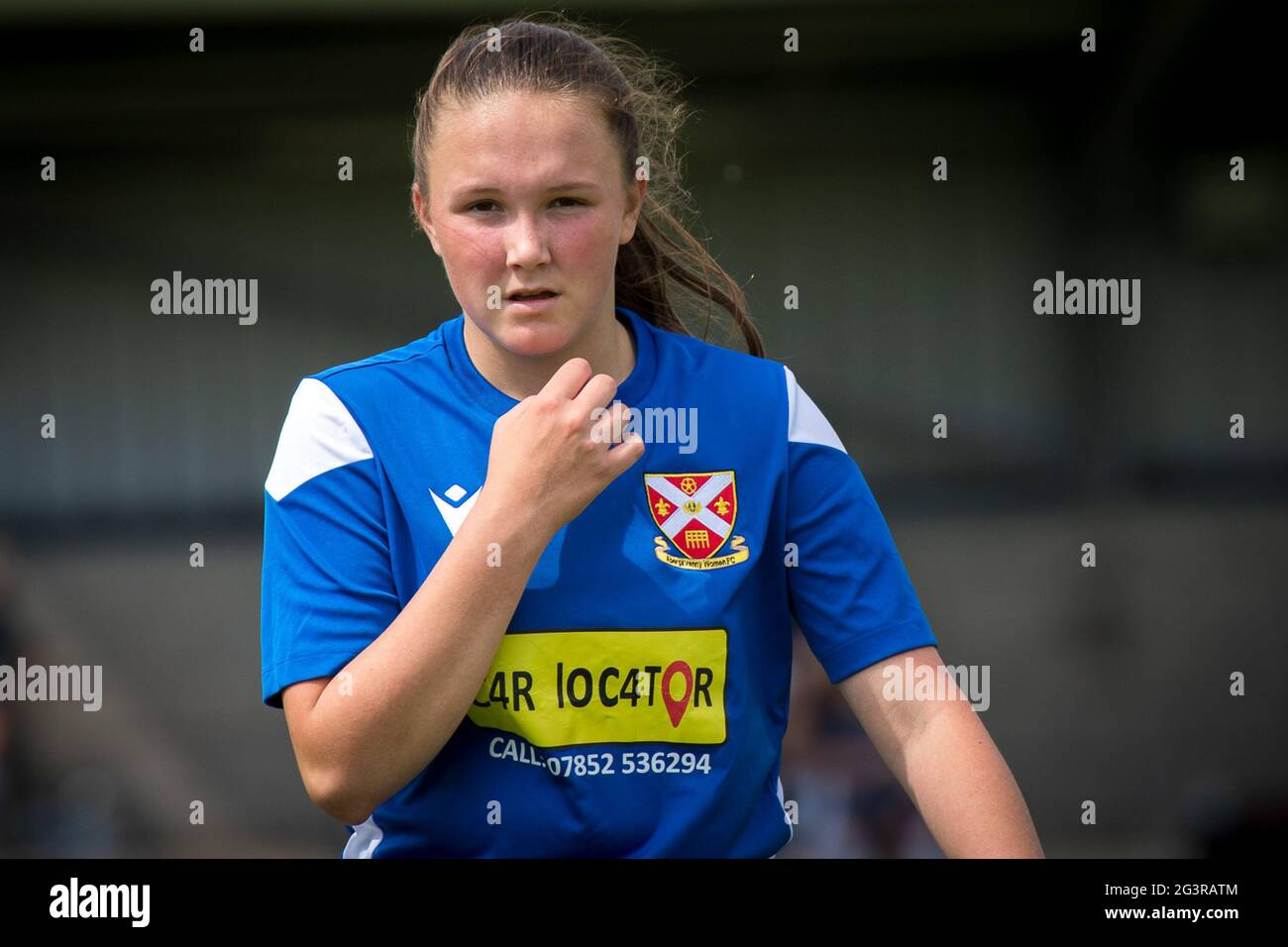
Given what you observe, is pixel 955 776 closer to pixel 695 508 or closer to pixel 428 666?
pixel 695 508

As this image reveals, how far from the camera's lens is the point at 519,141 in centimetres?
144

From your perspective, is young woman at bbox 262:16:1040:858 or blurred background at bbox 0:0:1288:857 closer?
young woman at bbox 262:16:1040:858

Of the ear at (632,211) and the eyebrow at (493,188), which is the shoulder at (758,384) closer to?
the ear at (632,211)

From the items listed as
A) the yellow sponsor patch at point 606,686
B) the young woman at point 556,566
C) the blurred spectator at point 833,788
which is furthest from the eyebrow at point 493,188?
the blurred spectator at point 833,788

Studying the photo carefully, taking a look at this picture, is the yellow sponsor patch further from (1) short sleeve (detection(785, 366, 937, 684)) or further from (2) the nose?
(2) the nose

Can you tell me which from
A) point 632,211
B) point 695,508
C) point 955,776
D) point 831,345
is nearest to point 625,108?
point 632,211

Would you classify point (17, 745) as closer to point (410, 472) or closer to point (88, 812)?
point (88, 812)

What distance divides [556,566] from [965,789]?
0.51m

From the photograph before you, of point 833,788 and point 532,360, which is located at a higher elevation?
point 532,360

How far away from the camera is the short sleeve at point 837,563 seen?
153 centimetres

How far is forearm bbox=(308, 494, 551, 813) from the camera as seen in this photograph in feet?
4.33

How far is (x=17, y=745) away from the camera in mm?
5223

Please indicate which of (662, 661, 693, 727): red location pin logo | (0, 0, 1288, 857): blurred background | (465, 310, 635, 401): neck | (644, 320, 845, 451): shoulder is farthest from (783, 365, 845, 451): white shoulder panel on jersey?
(0, 0, 1288, 857): blurred background

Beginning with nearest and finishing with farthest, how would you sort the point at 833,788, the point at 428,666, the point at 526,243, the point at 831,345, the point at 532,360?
the point at 428,666
the point at 526,243
the point at 532,360
the point at 833,788
the point at 831,345
